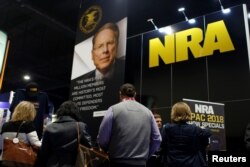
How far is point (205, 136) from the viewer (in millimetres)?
3027

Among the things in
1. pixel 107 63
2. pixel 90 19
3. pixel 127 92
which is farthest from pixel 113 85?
pixel 127 92

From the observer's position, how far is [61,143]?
2.69m

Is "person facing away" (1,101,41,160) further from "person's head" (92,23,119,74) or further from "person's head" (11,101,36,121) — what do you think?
"person's head" (92,23,119,74)

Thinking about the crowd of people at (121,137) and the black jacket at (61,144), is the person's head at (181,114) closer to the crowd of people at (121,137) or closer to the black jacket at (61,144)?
the crowd of people at (121,137)

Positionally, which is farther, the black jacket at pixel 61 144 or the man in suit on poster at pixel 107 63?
the man in suit on poster at pixel 107 63

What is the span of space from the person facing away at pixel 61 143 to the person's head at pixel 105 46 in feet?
6.72

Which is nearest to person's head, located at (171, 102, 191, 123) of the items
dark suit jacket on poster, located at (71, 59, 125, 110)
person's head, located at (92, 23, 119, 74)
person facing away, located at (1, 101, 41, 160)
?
person facing away, located at (1, 101, 41, 160)

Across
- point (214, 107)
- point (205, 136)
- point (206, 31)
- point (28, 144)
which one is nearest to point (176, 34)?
point (206, 31)

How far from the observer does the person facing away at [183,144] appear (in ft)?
9.73

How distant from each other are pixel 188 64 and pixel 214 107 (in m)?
2.59

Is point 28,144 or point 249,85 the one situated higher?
point 249,85

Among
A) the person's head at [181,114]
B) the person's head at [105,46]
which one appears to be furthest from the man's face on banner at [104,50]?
the person's head at [181,114]

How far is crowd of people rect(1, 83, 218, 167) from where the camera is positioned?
2.68 m

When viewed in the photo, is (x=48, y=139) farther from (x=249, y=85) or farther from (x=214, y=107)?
(x=249, y=85)
